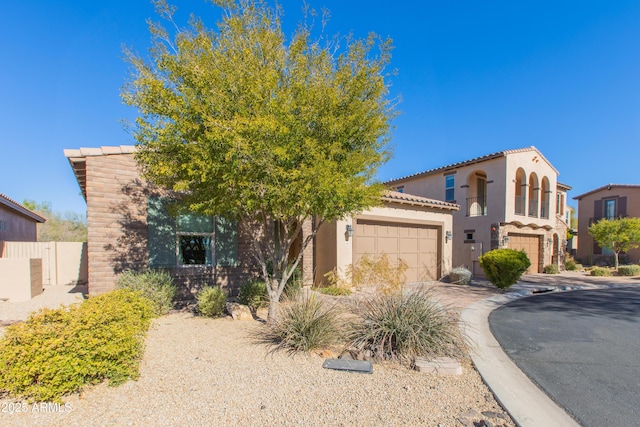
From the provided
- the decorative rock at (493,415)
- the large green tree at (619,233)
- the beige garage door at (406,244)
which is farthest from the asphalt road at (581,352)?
the large green tree at (619,233)

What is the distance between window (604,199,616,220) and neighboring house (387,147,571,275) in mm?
10245

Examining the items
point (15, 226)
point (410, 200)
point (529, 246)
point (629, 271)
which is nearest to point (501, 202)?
point (529, 246)

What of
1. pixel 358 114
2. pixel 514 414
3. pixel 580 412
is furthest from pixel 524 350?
pixel 358 114

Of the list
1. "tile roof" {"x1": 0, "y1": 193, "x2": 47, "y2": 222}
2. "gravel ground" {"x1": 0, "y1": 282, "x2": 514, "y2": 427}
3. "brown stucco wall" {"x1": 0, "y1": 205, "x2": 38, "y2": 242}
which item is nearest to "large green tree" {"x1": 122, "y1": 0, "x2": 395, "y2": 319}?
"gravel ground" {"x1": 0, "y1": 282, "x2": 514, "y2": 427}

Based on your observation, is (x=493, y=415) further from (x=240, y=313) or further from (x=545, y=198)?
(x=545, y=198)

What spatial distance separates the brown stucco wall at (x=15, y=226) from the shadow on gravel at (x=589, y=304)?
22016 mm

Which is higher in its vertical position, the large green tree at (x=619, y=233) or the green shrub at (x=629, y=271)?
the large green tree at (x=619, y=233)

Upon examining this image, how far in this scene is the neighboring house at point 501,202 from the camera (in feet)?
56.3

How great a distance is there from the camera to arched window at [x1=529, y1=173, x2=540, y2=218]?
1922 cm

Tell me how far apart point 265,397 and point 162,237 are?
656 centimetres

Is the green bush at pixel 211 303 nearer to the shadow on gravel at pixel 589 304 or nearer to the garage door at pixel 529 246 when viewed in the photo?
Result: the shadow on gravel at pixel 589 304

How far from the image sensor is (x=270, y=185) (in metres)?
5.34

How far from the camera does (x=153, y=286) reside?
7621 mm

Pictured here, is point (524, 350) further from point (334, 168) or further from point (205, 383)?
point (205, 383)
